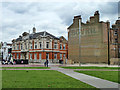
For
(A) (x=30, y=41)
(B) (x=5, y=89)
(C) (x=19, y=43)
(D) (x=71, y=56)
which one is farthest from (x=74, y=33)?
(B) (x=5, y=89)

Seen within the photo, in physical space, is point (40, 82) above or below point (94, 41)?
below

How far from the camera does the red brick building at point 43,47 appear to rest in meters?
57.5

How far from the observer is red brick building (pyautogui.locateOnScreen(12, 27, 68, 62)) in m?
57.5

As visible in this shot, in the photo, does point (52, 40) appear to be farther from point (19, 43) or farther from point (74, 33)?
point (19, 43)

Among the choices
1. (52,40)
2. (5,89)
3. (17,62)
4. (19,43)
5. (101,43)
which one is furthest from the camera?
(19,43)

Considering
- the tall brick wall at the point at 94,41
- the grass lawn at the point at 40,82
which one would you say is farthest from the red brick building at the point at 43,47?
the grass lawn at the point at 40,82

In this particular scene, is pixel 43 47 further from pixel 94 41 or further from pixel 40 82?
pixel 40 82

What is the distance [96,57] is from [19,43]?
31122mm

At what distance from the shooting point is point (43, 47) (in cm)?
5731

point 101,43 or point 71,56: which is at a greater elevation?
point 101,43

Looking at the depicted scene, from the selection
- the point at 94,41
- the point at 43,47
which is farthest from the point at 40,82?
the point at 43,47

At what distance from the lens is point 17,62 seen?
2116 inches

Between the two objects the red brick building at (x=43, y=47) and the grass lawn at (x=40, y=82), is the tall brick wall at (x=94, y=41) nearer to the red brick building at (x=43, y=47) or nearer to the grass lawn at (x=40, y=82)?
the red brick building at (x=43, y=47)

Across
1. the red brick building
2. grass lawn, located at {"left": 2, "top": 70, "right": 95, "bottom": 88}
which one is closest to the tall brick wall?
the red brick building
